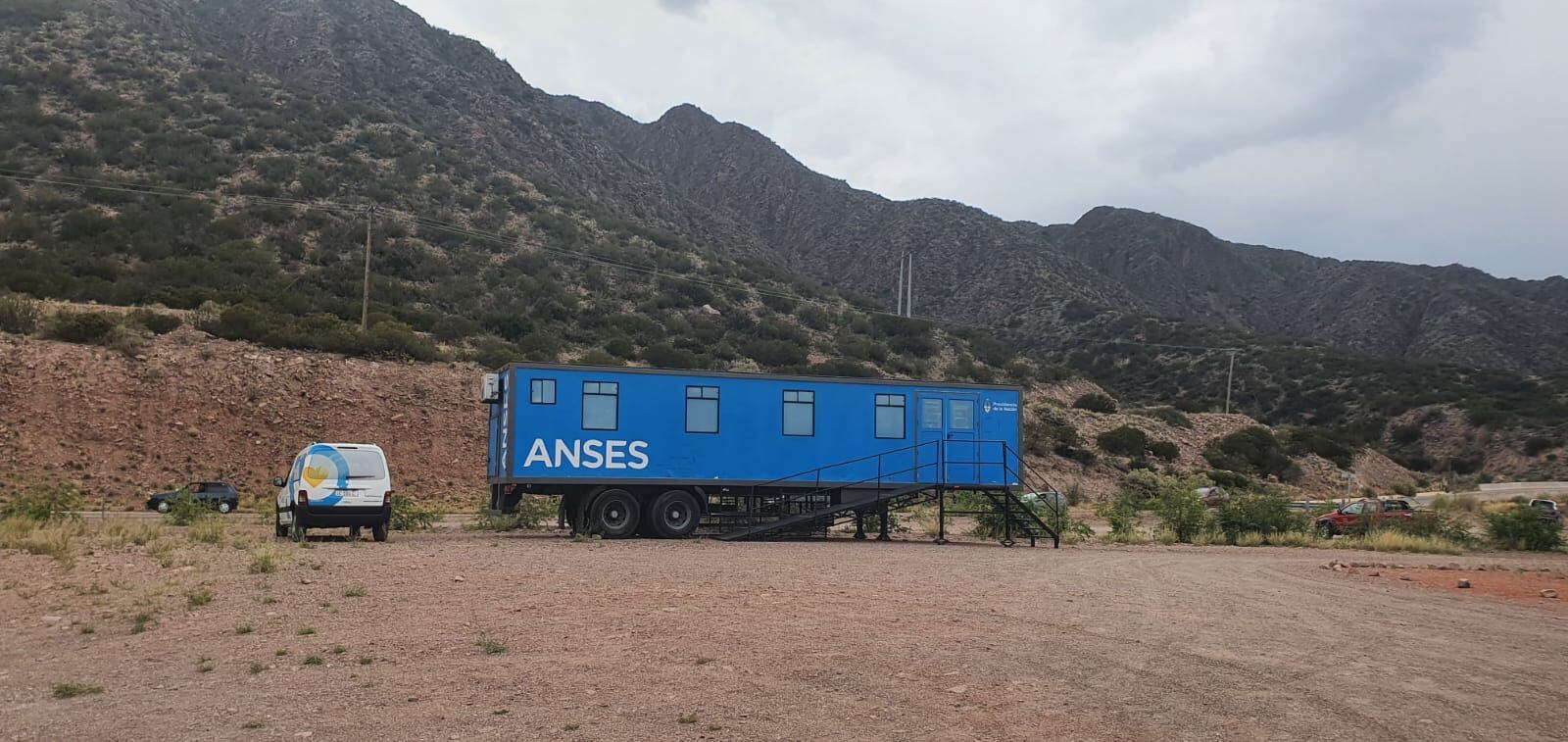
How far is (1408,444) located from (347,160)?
62.2 m

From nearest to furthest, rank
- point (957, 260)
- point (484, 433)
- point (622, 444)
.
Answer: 1. point (622, 444)
2. point (484, 433)
3. point (957, 260)

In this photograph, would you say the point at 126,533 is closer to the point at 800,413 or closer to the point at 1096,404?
the point at 800,413

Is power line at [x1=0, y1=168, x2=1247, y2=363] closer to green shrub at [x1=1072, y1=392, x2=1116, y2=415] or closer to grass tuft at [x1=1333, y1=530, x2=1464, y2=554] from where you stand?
→ green shrub at [x1=1072, y1=392, x2=1116, y2=415]

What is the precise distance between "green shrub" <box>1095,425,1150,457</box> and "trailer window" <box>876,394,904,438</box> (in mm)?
31523

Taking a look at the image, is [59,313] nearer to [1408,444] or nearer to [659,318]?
[659,318]

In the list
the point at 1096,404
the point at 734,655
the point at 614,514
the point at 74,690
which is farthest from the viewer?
the point at 1096,404

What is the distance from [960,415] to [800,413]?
3.59 m

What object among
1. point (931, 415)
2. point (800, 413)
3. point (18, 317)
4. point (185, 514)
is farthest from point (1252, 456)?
point (18, 317)

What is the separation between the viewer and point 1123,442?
173ft

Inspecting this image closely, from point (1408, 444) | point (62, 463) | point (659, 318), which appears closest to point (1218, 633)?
point (62, 463)

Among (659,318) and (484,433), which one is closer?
(484,433)

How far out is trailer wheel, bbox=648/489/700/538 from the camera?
22188 mm

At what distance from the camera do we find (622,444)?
22031 mm

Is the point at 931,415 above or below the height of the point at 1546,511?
above
